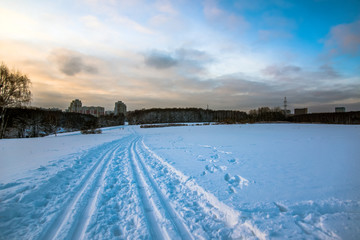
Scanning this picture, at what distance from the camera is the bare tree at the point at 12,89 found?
21.7m

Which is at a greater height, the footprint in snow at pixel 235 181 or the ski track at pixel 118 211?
the footprint in snow at pixel 235 181

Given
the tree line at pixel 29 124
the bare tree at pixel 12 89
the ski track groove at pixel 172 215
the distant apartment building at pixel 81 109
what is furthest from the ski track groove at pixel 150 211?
the distant apartment building at pixel 81 109

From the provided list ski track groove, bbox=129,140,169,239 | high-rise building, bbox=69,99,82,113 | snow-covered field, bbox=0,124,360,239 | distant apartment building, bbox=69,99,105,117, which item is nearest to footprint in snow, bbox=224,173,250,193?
snow-covered field, bbox=0,124,360,239

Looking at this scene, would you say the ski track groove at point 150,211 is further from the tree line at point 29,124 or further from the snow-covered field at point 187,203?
the tree line at point 29,124

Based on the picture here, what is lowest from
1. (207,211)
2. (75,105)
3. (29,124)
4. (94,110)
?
(207,211)

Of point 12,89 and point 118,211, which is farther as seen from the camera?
point 12,89

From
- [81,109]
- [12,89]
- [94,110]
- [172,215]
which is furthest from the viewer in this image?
[94,110]

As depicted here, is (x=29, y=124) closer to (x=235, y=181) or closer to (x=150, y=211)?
(x=150, y=211)

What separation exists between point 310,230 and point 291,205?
734mm

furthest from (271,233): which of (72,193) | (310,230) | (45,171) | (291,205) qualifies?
(45,171)

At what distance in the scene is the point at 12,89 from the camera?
22266 millimetres

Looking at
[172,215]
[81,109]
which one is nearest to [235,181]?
[172,215]

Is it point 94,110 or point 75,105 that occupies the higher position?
point 75,105

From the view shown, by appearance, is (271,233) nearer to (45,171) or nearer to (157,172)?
(157,172)
